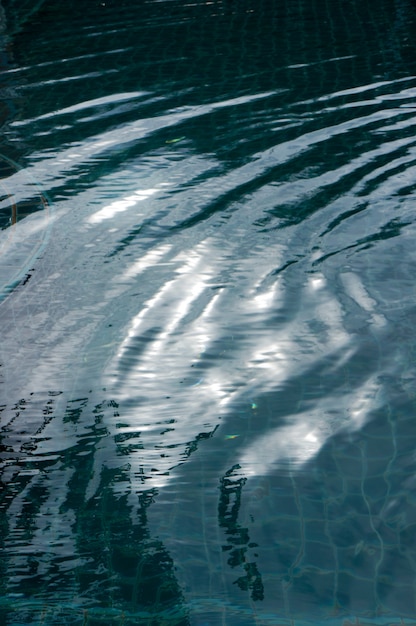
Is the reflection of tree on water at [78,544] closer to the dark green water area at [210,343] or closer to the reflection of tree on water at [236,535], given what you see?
the dark green water area at [210,343]

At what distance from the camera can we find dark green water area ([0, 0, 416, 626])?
160 cm

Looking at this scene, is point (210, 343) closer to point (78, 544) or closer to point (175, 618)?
point (78, 544)

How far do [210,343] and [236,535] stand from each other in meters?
0.69

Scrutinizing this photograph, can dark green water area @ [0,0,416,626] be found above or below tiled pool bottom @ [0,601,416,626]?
above

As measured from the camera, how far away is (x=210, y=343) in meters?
2.25

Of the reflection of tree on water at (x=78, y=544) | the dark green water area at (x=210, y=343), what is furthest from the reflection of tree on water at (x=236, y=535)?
the reflection of tree on water at (x=78, y=544)

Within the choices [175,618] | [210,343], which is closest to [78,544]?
[175,618]

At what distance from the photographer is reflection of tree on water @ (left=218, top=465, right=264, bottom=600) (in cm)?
156

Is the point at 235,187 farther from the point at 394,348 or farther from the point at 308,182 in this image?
the point at 394,348

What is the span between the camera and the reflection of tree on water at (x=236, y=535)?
1565 millimetres

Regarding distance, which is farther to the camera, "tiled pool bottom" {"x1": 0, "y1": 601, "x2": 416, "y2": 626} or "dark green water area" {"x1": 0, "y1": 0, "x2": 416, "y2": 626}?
"dark green water area" {"x1": 0, "y1": 0, "x2": 416, "y2": 626}

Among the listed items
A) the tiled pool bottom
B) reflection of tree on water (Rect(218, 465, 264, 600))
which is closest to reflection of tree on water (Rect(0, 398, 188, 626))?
the tiled pool bottom

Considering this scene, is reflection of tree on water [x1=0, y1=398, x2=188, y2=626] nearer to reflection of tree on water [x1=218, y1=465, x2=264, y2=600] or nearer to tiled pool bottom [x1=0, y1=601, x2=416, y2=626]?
tiled pool bottom [x1=0, y1=601, x2=416, y2=626]

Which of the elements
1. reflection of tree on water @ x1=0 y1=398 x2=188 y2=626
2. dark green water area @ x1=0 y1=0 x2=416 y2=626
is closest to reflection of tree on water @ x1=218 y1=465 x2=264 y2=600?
dark green water area @ x1=0 y1=0 x2=416 y2=626
